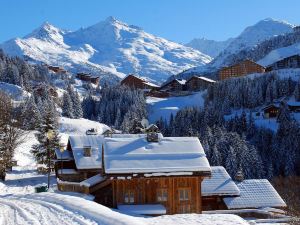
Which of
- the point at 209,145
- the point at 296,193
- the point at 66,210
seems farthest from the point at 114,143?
the point at 209,145

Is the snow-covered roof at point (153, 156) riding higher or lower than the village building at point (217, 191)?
higher

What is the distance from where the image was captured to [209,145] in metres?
87.9

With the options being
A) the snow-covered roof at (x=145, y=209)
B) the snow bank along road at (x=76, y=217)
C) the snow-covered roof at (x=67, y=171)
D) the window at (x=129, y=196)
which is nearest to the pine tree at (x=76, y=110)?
the snow-covered roof at (x=67, y=171)

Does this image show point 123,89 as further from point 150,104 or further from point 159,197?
point 159,197

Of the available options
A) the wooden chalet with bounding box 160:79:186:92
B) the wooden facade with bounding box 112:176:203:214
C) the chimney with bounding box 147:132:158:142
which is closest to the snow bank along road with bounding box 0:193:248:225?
the wooden facade with bounding box 112:176:203:214

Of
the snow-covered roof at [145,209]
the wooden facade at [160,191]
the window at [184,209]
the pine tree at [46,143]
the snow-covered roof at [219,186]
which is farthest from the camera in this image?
the pine tree at [46,143]

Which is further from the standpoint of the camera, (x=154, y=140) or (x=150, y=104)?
(x=150, y=104)

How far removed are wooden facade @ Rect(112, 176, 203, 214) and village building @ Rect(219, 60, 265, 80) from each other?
128 m

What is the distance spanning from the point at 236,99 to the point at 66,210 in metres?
115

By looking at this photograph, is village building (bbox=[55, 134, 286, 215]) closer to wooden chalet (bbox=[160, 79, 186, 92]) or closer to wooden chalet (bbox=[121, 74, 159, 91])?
wooden chalet (bbox=[160, 79, 186, 92])

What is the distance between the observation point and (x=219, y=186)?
3525 centimetres

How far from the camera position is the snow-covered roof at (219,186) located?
114 feet

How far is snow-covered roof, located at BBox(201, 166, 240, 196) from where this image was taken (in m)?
34.7

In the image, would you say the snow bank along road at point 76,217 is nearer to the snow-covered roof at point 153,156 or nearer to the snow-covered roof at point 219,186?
the snow-covered roof at point 153,156
